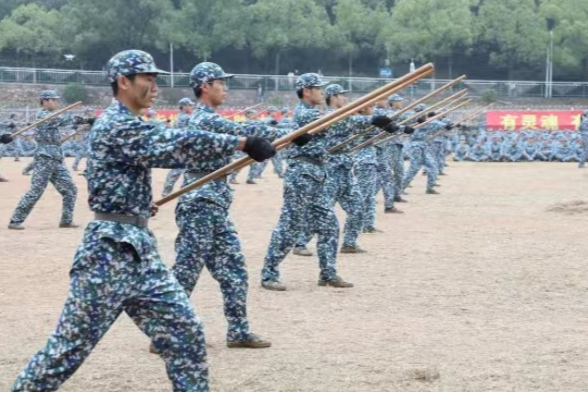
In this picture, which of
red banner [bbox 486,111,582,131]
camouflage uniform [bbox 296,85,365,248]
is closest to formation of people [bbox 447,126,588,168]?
red banner [bbox 486,111,582,131]

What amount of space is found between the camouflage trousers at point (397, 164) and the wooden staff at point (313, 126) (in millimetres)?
11678

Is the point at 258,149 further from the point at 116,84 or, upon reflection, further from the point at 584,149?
the point at 584,149

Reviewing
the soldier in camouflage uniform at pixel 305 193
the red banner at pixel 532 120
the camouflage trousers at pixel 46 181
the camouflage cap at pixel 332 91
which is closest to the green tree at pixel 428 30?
the red banner at pixel 532 120

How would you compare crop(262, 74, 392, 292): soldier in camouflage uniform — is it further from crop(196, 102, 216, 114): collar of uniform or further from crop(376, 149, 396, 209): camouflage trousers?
crop(376, 149, 396, 209): camouflage trousers

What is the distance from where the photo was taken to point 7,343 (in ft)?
24.4

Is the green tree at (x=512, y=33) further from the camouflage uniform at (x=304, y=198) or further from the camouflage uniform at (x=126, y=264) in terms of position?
the camouflage uniform at (x=126, y=264)

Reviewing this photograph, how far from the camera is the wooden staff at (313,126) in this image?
5.46 m

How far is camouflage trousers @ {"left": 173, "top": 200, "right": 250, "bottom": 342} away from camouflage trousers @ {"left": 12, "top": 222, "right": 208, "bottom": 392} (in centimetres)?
192

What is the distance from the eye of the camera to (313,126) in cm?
547

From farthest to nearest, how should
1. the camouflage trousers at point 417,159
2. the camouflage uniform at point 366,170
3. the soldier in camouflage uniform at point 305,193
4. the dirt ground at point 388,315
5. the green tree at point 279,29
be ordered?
the green tree at point 279,29, the camouflage trousers at point 417,159, the camouflage uniform at point 366,170, the soldier in camouflage uniform at point 305,193, the dirt ground at point 388,315

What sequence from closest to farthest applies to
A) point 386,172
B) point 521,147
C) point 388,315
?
point 388,315
point 386,172
point 521,147

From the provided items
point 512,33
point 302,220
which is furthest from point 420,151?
point 512,33

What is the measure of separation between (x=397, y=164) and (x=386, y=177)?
63.0 inches

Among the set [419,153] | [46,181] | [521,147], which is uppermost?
[46,181]
